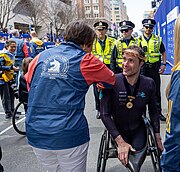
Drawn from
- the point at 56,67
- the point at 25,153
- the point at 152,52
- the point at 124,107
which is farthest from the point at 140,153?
the point at 152,52

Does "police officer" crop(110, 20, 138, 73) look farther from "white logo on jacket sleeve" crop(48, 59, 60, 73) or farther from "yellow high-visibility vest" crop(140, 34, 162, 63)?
"white logo on jacket sleeve" crop(48, 59, 60, 73)

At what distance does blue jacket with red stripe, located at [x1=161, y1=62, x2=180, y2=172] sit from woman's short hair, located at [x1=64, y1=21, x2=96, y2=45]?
77 centimetres

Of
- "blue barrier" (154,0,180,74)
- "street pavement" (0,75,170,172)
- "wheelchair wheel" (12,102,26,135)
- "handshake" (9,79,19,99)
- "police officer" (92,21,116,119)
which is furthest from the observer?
"blue barrier" (154,0,180,74)

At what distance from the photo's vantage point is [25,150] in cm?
373

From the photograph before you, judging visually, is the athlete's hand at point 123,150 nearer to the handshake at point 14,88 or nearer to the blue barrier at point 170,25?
the handshake at point 14,88

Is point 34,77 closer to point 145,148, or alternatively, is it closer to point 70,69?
point 70,69

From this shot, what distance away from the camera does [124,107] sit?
2.30 meters

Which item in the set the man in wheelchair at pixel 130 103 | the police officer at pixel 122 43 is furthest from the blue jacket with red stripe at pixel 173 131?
the police officer at pixel 122 43

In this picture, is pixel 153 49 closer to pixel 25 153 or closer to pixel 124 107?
pixel 124 107

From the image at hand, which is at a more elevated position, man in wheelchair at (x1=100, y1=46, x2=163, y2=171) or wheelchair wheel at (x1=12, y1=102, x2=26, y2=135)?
man in wheelchair at (x1=100, y1=46, x2=163, y2=171)

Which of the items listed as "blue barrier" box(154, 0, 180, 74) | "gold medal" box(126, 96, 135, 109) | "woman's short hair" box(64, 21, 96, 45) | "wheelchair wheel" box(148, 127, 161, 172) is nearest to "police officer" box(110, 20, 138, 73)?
"gold medal" box(126, 96, 135, 109)

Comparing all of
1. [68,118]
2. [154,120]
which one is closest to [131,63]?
[154,120]

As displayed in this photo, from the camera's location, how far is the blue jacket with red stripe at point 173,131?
1060 mm

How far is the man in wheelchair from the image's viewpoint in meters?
2.28
